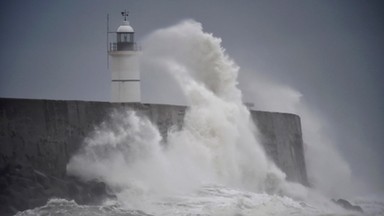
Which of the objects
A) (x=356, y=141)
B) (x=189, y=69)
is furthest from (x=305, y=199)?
(x=356, y=141)

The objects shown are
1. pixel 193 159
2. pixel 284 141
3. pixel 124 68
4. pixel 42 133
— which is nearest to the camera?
pixel 42 133

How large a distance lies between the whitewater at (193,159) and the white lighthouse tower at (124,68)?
907 millimetres

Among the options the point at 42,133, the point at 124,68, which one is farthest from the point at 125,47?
the point at 42,133

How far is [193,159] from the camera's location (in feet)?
87.6

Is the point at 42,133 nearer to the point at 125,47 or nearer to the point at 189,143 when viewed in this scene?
the point at 189,143

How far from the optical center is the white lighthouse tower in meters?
30.5

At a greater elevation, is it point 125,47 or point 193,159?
point 125,47

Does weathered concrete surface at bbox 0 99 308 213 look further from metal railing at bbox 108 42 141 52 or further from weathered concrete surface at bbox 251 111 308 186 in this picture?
metal railing at bbox 108 42 141 52

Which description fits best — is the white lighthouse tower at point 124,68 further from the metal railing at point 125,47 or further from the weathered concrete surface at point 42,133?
the weathered concrete surface at point 42,133

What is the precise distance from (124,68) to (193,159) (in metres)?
4.74

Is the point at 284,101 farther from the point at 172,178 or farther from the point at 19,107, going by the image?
the point at 19,107

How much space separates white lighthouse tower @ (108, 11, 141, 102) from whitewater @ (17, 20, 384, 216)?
91 centimetres

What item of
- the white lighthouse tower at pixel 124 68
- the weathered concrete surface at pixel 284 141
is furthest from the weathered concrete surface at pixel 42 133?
the weathered concrete surface at pixel 284 141

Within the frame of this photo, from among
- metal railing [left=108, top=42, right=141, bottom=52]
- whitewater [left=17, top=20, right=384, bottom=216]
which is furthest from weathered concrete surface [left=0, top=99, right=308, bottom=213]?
metal railing [left=108, top=42, right=141, bottom=52]
